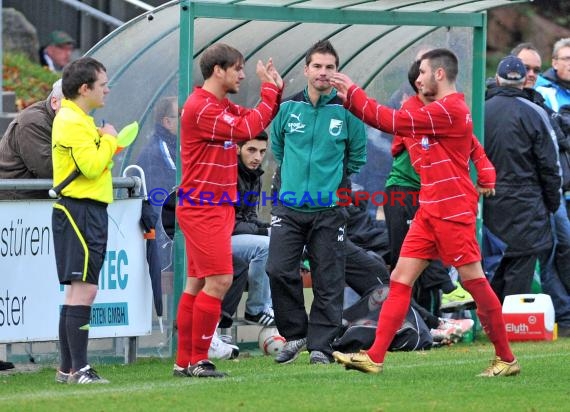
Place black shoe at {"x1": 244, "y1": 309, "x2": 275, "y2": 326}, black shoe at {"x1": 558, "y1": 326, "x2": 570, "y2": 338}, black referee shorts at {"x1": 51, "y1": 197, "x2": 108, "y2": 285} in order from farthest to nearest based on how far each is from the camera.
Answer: black shoe at {"x1": 558, "y1": 326, "x2": 570, "y2": 338} → black shoe at {"x1": 244, "y1": 309, "x2": 275, "y2": 326} → black referee shorts at {"x1": 51, "y1": 197, "x2": 108, "y2": 285}

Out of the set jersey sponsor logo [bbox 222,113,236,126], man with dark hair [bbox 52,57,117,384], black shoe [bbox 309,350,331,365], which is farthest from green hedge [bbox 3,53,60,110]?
jersey sponsor logo [bbox 222,113,236,126]

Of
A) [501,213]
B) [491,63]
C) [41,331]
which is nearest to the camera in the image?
[41,331]

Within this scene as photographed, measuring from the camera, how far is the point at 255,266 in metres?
12.0

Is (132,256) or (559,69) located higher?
(559,69)

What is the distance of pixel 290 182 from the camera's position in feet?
34.8

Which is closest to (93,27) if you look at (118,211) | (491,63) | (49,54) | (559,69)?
(49,54)

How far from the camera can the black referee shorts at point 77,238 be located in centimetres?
938

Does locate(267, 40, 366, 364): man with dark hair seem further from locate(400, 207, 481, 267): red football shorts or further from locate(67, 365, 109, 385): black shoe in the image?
locate(67, 365, 109, 385): black shoe

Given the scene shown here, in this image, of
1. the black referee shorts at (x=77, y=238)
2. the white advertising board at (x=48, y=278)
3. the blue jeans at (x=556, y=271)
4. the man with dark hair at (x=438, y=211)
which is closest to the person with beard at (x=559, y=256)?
the blue jeans at (x=556, y=271)

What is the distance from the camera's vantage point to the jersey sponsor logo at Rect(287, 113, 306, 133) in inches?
418

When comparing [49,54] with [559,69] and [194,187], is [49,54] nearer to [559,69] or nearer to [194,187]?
[559,69]

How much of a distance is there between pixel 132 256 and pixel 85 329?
1.74 metres

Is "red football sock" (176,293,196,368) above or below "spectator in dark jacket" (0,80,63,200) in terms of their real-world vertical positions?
below

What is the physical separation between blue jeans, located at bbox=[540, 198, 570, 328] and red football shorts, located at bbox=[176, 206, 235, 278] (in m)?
5.06
